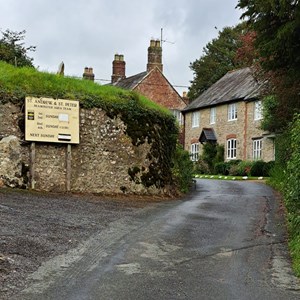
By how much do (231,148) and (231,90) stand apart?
520 cm

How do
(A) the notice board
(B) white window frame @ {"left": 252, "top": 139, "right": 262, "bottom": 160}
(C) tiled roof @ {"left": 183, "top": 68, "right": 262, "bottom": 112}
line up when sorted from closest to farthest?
1. (A) the notice board
2. (B) white window frame @ {"left": 252, "top": 139, "right": 262, "bottom": 160}
3. (C) tiled roof @ {"left": 183, "top": 68, "right": 262, "bottom": 112}

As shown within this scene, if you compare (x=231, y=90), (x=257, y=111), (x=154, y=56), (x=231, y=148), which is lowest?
(x=231, y=148)

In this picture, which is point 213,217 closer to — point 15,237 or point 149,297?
point 15,237

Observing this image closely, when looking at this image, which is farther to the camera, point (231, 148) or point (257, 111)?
point (231, 148)

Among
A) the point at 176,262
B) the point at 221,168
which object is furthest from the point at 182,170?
the point at 221,168

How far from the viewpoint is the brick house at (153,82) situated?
53.1 metres

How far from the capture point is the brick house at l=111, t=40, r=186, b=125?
53094 mm

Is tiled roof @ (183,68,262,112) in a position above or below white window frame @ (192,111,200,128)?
above

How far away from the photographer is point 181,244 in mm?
11141

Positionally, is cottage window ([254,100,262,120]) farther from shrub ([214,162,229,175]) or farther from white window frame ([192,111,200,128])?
white window frame ([192,111,200,128])

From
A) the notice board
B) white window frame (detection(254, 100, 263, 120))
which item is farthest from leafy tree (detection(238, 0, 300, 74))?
white window frame (detection(254, 100, 263, 120))

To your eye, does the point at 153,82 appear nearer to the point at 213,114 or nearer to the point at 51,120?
the point at 213,114

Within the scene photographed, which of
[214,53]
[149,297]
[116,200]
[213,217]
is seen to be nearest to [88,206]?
[116,200]

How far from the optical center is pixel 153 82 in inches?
2114
